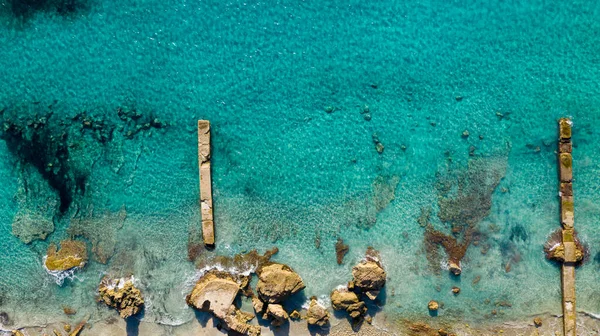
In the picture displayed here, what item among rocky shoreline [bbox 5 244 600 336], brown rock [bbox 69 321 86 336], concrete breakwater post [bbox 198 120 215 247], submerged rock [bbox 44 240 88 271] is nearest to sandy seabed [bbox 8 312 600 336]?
rocky shoreline [bbox 5 244 600 336]

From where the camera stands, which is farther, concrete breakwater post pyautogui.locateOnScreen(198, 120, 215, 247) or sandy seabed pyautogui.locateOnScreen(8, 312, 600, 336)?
sandy seabed pyautogui.locateOnScreen(8, 312, 600, 336)

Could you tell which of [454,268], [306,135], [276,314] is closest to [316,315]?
[276,314]

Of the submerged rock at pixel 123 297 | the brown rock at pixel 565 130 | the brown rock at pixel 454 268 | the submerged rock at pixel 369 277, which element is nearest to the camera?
the brown rock at pixel 565 130

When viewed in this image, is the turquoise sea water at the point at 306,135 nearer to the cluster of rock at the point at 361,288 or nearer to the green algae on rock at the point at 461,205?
the green algae on rock at the point at 461,205

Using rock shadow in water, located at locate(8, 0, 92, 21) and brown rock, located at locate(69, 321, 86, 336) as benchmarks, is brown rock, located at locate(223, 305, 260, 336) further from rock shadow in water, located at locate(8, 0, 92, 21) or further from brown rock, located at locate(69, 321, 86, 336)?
rock shadow in water, located at locate(8, 0, 92, 21)

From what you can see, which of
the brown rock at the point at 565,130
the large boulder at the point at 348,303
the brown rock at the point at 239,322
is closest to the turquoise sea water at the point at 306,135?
the brown rock at the point at 565,130

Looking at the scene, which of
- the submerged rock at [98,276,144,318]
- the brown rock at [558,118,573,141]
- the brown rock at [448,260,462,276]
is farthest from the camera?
the brown rock at [448,260,462,276]
